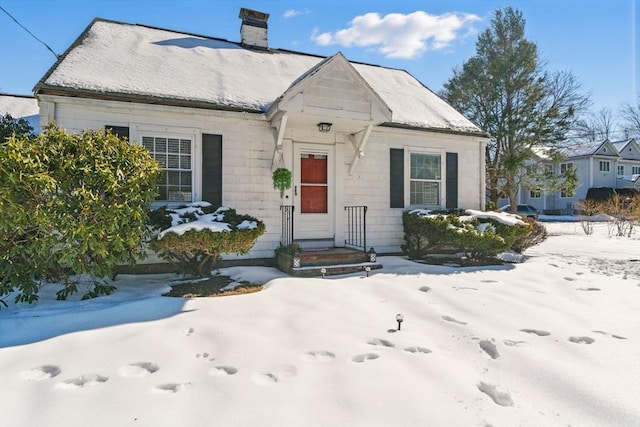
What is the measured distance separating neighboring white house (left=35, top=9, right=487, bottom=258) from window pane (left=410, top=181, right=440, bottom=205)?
0.03m

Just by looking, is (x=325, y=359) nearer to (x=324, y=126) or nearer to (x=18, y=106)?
(x=324, y=126)

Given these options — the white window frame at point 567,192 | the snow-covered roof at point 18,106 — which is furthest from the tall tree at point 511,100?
the snow-covered roof at point 18,106

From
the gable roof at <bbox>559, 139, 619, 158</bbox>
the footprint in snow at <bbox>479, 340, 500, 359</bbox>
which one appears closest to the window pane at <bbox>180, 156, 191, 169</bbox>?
the footprint in snow at <bbox>479, 340, 500, 359</bbox>

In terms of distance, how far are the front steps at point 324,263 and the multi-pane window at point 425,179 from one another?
2.67m

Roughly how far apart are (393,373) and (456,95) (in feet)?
68.6

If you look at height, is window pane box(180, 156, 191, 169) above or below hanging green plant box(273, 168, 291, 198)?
above

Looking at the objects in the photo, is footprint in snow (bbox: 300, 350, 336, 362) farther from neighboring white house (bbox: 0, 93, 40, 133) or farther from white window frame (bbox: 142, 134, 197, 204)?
neighboring white house (bbox: 0, 93, 40, 133)

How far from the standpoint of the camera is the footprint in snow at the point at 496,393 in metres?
2.49

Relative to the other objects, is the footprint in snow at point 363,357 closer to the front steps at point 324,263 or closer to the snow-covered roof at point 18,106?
the front steps at point 324,263

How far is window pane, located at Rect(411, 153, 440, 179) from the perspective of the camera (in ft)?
28.2

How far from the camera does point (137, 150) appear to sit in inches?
198

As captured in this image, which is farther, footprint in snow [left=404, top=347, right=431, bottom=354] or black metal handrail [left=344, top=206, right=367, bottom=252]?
black metal handrail [left=344, top=206, right=367, bottom=252]

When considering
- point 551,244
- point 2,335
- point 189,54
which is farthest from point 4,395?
point 551,244

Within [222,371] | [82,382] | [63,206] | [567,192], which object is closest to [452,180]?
[222,371]
